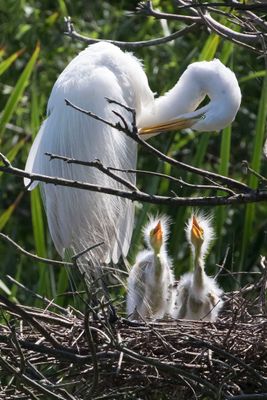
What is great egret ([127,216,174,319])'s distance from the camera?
355 cm

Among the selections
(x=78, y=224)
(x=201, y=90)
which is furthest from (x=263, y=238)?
(x=78, y=224)

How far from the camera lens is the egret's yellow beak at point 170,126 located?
3785mm

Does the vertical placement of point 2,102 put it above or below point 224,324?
above

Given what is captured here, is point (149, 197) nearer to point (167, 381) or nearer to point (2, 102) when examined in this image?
point (167, 381)

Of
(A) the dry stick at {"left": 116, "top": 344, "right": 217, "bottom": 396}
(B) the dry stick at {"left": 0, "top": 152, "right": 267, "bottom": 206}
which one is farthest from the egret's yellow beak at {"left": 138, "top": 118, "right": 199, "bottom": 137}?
(B) the dry stick at {"left": 0, "top": 152, "right": 267, "bottom": 206}

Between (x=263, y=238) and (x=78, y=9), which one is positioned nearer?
(x=263, y=238)

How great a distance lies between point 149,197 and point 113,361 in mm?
650

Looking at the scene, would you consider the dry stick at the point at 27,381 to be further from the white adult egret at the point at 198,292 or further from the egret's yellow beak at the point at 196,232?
the egret's yellow beak at the point at 196,232

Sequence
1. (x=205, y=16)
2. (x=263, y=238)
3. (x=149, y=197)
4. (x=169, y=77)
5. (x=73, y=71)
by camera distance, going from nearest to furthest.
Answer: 1. (x=149, y=197)
2. (x=205, y=16)
3. (x=73, y=71)
4. (x=263, y=238)
5. (x=169, y=77)

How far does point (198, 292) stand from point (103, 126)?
2.16 ft

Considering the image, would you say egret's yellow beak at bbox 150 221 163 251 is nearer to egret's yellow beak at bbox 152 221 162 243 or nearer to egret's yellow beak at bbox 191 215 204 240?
egret's yellow beak at bbox 152 221 162 243

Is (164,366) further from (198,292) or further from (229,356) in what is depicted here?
(198,292)

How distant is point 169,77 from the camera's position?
4988mm

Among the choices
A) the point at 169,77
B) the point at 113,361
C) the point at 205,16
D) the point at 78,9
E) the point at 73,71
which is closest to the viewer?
the point at 113,361
